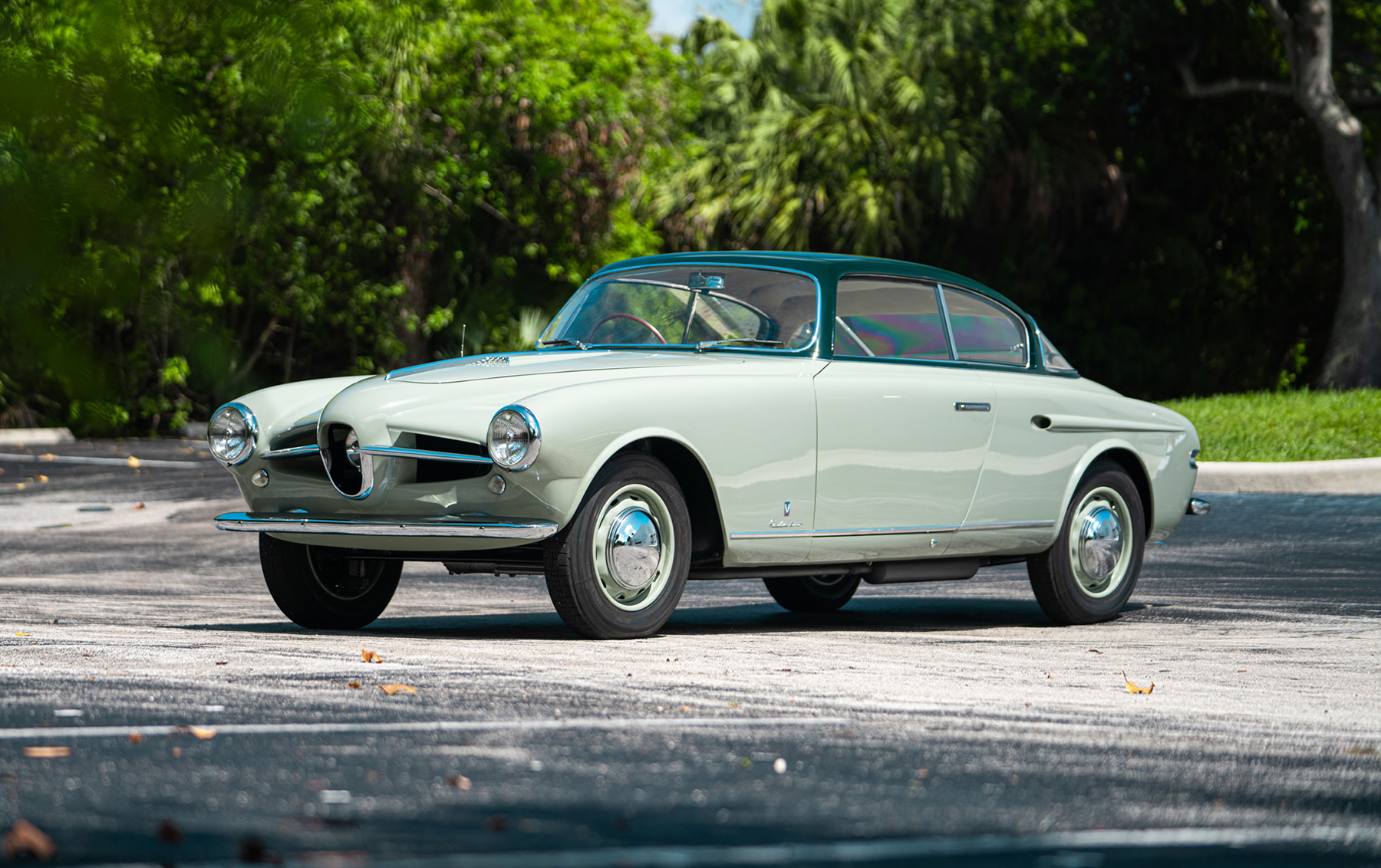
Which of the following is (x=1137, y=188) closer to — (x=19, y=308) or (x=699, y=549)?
(x=699, y=549)

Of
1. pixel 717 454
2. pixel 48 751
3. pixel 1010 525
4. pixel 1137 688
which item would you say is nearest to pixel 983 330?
pixel 1010 525

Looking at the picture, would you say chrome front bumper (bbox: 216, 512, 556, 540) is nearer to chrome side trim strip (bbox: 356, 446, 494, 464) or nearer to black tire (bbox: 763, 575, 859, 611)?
chrome side trim strip (bbox: 356, 446, 494, 464)

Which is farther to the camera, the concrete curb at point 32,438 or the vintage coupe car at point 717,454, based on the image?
the concrete curb at point 32,438

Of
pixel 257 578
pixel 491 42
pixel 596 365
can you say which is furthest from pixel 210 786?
pixel 491 42

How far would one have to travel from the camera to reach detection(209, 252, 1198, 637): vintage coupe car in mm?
6383

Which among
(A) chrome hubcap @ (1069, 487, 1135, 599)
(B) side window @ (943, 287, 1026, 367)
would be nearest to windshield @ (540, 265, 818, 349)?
(B) side window @ (943, 287, 1026, 367)

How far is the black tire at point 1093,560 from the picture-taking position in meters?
8.05

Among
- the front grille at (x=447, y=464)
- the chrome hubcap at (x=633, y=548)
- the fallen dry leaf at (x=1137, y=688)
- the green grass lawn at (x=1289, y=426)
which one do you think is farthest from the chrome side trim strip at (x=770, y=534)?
the green grass lawn at (x=1289, y=426)

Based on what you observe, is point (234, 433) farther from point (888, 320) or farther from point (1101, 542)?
point (1101, 542)

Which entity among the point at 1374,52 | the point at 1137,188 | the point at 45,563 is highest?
the point at 1374,52

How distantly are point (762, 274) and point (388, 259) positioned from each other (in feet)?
65.6

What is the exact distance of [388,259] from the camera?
87.7 ft

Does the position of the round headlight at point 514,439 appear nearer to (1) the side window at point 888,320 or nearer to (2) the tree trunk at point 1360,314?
(1) the side window at point 888,320

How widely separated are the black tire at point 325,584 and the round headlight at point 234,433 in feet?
1.35
